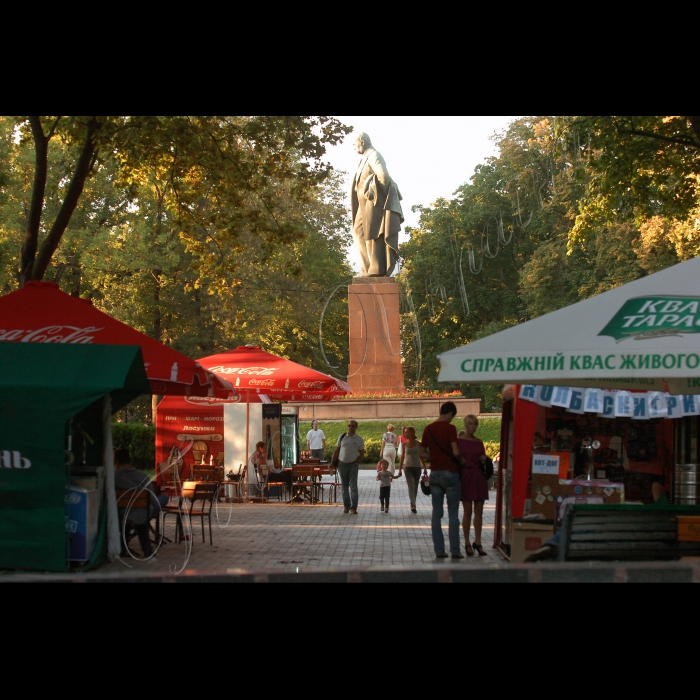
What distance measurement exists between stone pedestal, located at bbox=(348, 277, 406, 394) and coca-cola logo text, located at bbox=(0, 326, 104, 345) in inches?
961

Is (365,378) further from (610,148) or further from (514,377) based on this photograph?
(514,377)

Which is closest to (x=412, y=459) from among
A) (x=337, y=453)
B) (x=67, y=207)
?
(x=337, y=453)

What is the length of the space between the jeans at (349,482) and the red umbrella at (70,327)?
5119 millimetres

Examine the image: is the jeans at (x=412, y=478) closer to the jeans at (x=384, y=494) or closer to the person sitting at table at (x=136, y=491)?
the jeans at (x=384, y=494)

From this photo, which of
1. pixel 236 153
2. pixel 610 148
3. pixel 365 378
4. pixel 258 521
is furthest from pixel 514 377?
pixel 365 378

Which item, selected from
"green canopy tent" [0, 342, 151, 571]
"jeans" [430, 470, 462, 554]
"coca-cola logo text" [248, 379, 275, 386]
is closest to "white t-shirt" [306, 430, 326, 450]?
"coca-cola logo text" [248, 379, 275, 386]

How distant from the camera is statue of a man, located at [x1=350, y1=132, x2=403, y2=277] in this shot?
3631cm

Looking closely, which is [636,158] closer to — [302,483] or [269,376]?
[269,376]

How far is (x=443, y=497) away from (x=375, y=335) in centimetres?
2498

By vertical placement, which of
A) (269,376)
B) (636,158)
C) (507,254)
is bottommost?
(269,376)

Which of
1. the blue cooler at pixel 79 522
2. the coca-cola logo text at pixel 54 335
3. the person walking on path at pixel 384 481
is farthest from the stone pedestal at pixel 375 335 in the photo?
the blue cooler at pixel 79 522

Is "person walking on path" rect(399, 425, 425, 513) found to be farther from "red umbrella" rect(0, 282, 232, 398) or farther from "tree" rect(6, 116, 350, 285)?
"red umbrella" rect(0, 282, 232, 398)

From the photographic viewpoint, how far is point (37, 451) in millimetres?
9586

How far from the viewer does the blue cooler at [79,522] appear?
10.0m
